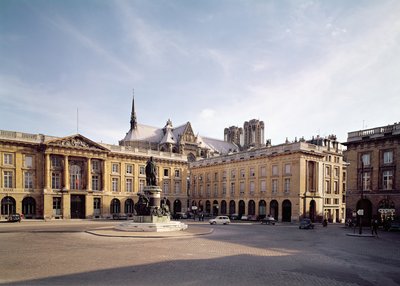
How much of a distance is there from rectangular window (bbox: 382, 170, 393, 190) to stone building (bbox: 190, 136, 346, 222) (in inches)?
493

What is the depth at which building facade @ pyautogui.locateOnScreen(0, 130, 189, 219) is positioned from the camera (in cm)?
4675

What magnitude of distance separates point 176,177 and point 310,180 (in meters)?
28.0

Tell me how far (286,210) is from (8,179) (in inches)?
1746

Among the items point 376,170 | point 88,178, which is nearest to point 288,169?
point 376,170

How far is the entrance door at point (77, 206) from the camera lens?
170 ft

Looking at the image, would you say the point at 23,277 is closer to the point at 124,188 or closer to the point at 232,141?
the point at 124,188

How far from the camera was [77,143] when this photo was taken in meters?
52.6

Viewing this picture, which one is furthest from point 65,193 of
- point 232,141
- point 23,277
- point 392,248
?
point 232,141

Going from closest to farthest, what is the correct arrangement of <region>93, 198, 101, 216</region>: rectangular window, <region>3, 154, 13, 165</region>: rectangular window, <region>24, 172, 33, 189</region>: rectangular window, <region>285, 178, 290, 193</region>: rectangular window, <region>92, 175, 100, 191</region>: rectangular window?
1. <region>3, 154, 13, 165</region>: rectangular window
2. <region>24, 172, 33, 189</region>: rectangular window
3. <region>285, 178, 290, 193</region>: rectangular window
4. <region>93, 198, 101, 216</region>: rectangular window
5. <region>92, 175, 100, 191</region>: rectangular window

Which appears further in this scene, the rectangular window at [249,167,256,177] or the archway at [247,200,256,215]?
the rectangular window at [249,167,256,177]

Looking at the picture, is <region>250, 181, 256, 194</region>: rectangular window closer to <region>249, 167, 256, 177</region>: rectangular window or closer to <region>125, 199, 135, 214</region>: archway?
<region>249, 167, 256, 177</region>: rectangular window

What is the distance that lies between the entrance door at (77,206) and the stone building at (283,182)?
26.7m

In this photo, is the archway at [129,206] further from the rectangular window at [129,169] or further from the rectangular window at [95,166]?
the rectangular window at [95,166]

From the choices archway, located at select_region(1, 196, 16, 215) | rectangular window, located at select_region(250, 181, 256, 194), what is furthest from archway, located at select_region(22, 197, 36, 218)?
rectangular window, located at select_region(250, 181, 256, 194)
